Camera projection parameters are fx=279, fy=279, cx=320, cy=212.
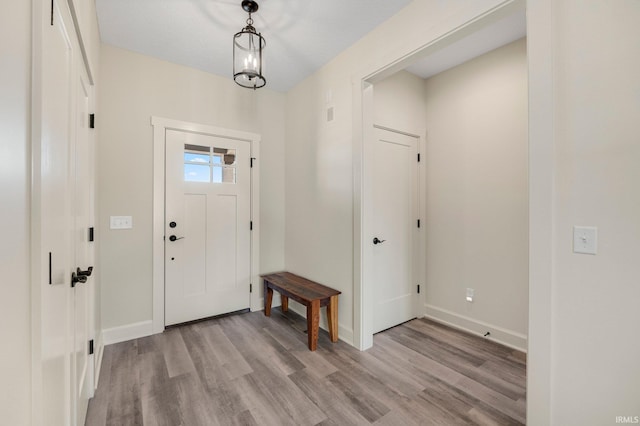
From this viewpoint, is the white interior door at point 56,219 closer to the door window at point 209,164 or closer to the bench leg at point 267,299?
the door window at point 209,164

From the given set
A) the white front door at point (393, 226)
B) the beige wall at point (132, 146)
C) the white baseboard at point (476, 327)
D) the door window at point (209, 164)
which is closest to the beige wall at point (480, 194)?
the white baseboard at point (476, 327)

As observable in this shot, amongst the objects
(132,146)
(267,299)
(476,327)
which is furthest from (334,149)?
(476,327)

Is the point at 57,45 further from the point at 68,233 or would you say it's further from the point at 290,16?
the point at 290,16

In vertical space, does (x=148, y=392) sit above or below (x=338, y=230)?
below

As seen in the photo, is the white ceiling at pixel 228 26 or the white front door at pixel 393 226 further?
the white front door at pixel 393 226

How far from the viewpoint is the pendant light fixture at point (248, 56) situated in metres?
1.93

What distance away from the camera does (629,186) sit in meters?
1.23

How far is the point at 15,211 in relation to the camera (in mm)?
688

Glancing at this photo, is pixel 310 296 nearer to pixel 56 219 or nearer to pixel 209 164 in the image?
pixel 209 164

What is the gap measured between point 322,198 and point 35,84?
2.47m

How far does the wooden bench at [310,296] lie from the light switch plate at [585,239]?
1.89 metres

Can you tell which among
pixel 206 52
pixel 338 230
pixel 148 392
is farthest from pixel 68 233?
pixel 206 52

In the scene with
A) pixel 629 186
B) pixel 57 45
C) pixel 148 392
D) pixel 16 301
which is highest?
pixel 57 45

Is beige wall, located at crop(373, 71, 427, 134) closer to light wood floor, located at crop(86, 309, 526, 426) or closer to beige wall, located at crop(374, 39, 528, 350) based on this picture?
beige wall, located at crop(374, 39, 528, 350)
